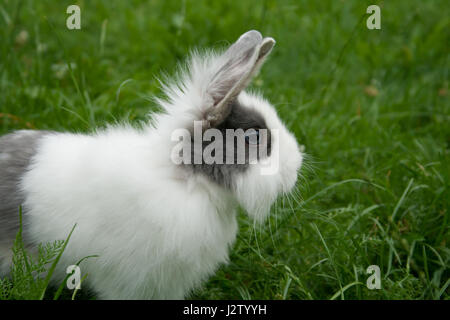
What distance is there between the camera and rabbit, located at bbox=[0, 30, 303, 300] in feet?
7.67

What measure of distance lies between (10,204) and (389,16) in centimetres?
460

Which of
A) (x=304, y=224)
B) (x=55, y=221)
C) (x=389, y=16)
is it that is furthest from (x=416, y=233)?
(x=389, y=16)

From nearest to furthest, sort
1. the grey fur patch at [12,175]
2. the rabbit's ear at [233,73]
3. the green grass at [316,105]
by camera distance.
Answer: the rabbit's ear at [233,73]
the grey fur patch at [12,175]
the green grass at [316,105]

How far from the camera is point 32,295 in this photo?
7.15ft

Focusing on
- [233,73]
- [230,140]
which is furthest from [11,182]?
[233,73]

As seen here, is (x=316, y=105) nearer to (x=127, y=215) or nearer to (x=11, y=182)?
(x=127, y=215)

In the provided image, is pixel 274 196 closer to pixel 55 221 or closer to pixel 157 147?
pixel 157 147

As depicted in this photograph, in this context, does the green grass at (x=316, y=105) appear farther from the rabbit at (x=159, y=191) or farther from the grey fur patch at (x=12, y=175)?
the grey fur patch at (x=12, y=175)

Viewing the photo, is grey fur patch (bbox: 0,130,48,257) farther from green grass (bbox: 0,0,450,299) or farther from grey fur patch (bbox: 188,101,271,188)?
grey fur patch (bbox: 188,101,271,188)

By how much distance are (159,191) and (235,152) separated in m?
0.41

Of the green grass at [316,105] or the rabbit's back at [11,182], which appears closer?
the rabbit's back at [11,182]

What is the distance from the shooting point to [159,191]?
2.34m

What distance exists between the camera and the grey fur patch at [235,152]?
93.2 inches

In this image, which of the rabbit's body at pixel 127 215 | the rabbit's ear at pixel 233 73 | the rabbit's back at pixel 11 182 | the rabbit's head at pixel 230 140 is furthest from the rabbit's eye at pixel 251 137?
the rabbit's back at pixel 11 182
